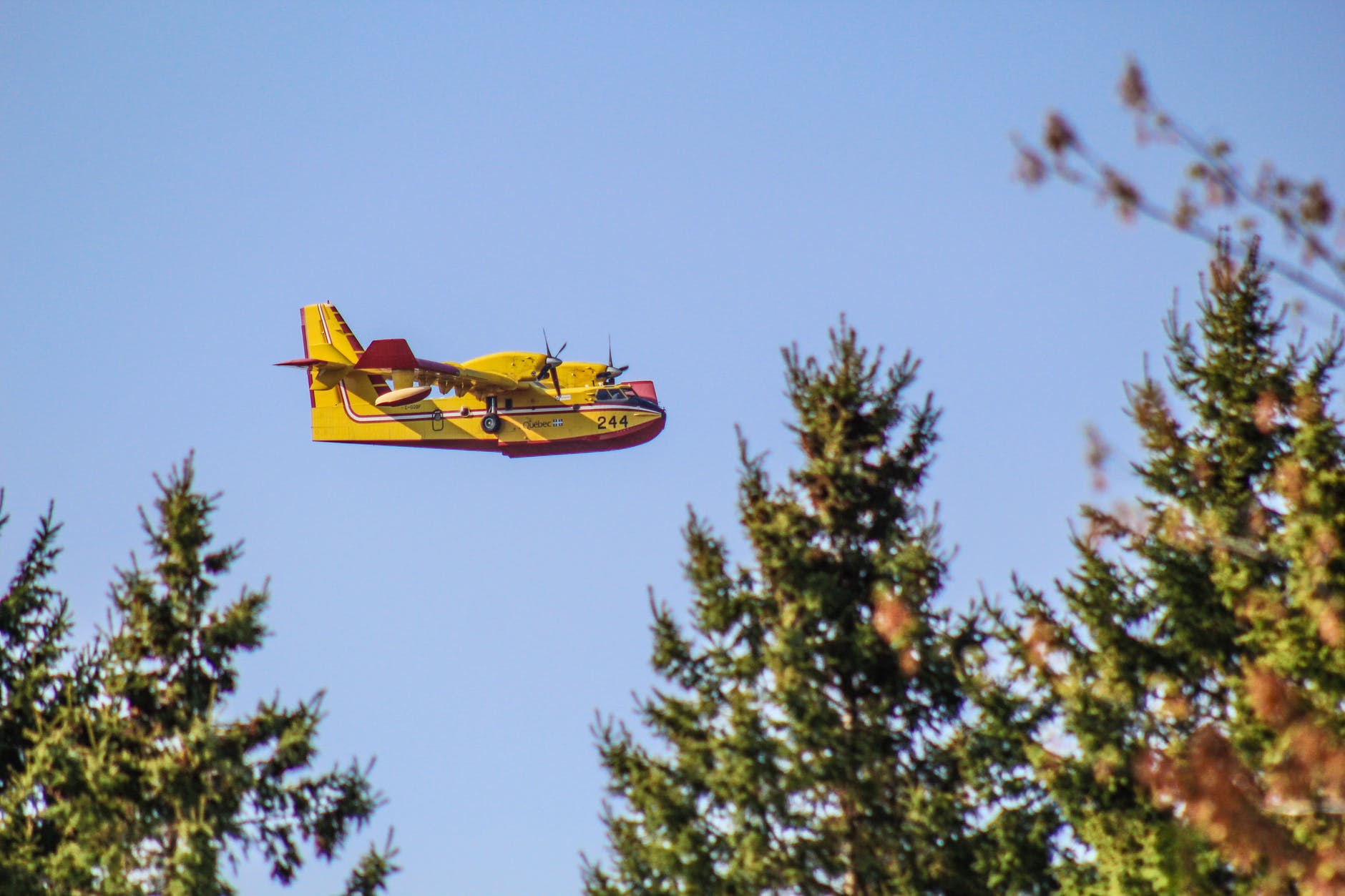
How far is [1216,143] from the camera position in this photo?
798 cm

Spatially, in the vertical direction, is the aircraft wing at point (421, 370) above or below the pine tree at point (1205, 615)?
above

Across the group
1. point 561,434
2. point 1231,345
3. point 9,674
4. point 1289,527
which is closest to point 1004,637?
point 1289,527

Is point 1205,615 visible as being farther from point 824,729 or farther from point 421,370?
point 421,370

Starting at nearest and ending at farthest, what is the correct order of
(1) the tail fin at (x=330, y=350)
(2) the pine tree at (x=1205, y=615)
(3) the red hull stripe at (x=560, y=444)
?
(2) the pine tree at (x=1205, y=615) < (3) the red hull stripe at (x=560, y=444) < (1) the tail fin at (x=330, y=350)

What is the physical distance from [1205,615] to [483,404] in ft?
91.0

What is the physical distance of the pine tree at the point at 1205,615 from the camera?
17016mm

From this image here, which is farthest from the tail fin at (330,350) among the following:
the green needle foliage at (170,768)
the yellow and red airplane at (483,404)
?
the green needle foliage at (170,768)

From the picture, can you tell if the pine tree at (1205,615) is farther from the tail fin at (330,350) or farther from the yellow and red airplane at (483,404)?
the tail fin at (330,350)

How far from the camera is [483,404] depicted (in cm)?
4419

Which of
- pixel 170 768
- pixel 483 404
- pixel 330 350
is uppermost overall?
pixel 330 350

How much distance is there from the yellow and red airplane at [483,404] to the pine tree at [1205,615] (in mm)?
22818

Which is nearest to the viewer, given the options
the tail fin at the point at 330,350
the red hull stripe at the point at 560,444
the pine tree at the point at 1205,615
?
the pine tree at the point at 1205,615

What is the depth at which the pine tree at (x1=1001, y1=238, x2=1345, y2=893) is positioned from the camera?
17016mm

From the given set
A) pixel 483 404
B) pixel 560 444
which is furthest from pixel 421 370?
pixel 560 444
